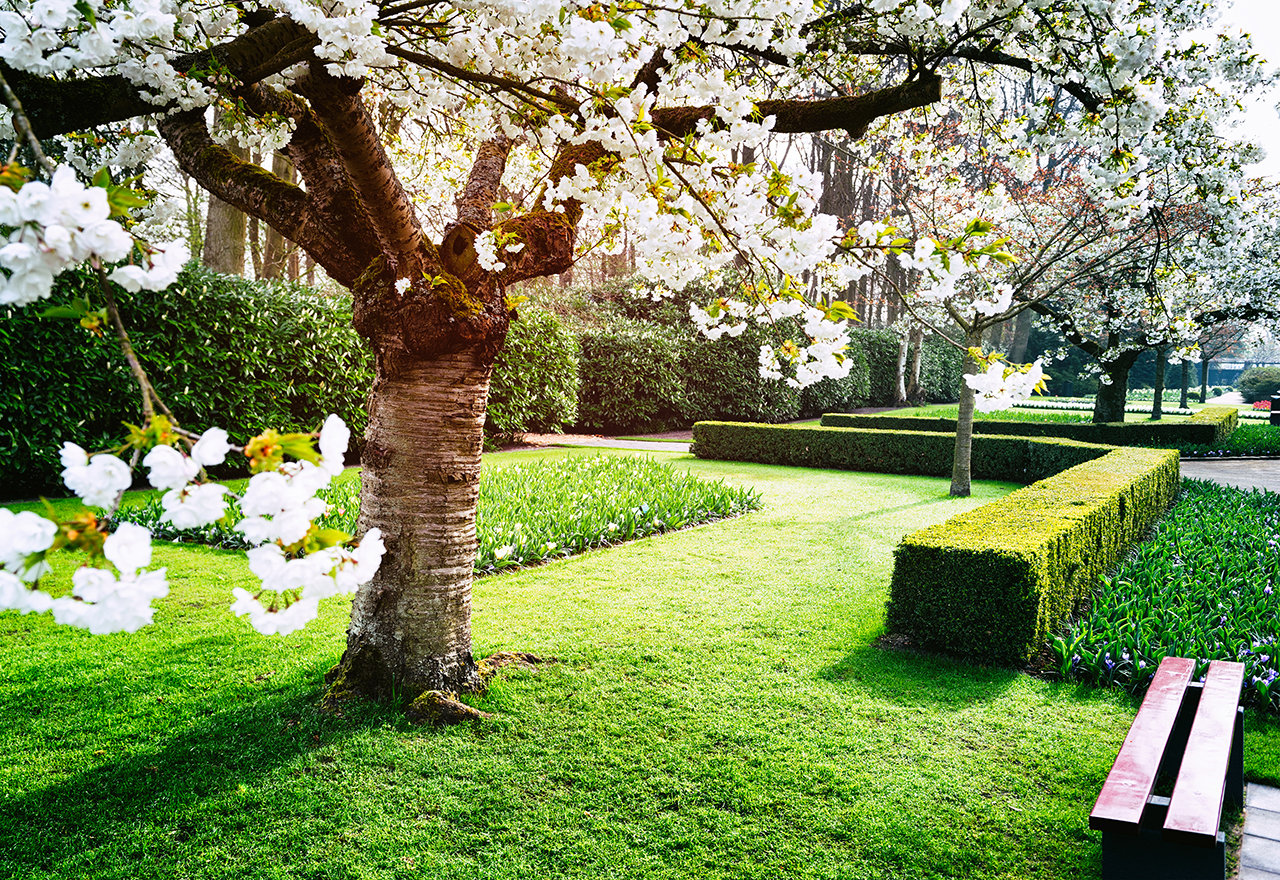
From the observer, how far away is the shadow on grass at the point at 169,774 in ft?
8.89

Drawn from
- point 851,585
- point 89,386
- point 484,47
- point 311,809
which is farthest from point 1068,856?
point 89,386

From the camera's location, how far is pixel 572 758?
3348mm

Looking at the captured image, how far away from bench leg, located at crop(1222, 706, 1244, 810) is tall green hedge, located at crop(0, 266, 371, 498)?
8572 millimetres

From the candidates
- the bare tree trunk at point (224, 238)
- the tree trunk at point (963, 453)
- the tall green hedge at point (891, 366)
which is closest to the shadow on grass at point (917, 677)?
the tree trunk at point (963, 453)

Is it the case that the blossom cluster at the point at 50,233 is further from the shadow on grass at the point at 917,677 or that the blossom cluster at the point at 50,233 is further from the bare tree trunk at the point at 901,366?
the bare tree trunk at the point at 901,366

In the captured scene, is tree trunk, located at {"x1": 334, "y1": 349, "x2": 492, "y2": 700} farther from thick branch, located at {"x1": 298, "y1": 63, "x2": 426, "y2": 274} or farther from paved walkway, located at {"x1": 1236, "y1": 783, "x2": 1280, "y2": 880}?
paved walkway, located at {"x1": 1236, "y1": 783, "x2": 1280, "y2": 880}

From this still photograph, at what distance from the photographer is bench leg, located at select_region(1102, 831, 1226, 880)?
7.34ft

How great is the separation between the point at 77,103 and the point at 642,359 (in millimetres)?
14592

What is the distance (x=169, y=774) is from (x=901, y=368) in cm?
2441

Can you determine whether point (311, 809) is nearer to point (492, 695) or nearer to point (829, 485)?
point (492, 695)

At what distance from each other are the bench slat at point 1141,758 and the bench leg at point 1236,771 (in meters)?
0.20

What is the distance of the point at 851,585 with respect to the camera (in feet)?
19.6

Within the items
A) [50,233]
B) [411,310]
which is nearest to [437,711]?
[411,310]

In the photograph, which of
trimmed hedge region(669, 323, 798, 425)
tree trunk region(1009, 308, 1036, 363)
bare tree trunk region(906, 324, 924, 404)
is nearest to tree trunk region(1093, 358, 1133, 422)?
trimmed hedge region(669, 323, 798, 425)
